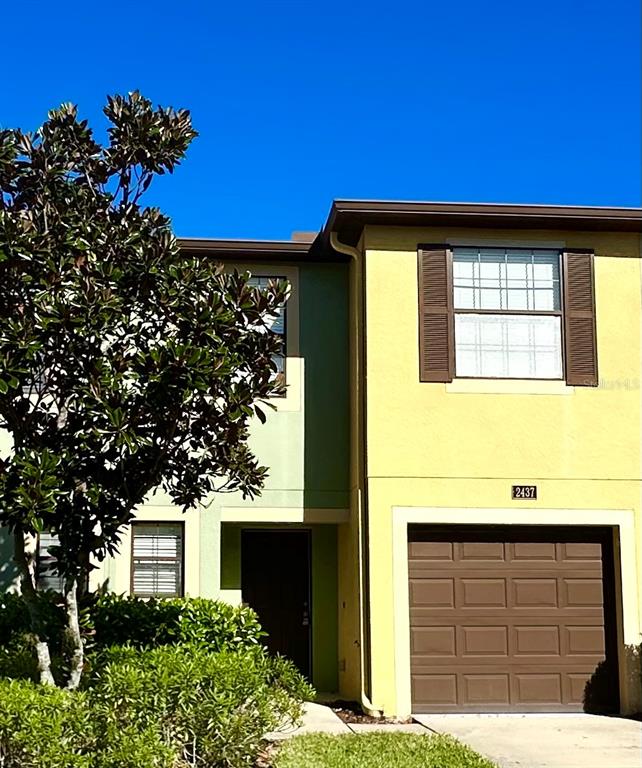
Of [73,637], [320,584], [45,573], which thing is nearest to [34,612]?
[73,637]

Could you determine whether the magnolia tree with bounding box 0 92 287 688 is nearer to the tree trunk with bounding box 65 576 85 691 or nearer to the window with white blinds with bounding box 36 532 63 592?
the tree trunk with bounding box 65 576 85 691

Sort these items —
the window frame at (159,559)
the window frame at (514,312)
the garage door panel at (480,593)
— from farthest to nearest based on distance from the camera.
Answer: the window frame at (159,559) < the window frame at (514,312) < the garage door panel at (480,593)

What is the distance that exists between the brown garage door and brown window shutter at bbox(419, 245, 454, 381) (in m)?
2.02

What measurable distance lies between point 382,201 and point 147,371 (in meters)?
5.06

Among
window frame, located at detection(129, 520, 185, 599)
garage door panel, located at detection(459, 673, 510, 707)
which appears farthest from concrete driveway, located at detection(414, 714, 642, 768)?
window frame, located at detection(129, 520, 185, 599)

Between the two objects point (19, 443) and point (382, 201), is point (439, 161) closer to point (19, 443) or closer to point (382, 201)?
point (382, 201)

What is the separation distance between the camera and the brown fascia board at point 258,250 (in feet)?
46.5

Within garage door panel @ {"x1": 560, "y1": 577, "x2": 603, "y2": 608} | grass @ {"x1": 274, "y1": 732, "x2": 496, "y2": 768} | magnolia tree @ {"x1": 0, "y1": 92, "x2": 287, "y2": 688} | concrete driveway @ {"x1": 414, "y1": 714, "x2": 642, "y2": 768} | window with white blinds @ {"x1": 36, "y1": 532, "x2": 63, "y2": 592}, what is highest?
magnolia tree @ {"x1": 0, "y1": 92, "x2": 287, "y2": 688}

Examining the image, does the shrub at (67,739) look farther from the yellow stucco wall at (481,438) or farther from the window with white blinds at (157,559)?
the window with white blinds at (157,559)

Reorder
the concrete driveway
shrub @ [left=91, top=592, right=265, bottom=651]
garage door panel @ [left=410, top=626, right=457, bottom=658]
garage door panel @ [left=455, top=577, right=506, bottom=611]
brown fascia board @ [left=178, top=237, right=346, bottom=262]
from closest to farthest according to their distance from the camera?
the concrete driveway, shrub @ [left=91, top=592, right=265, bottom=651], garage door panel @ [left=410, top=626, right=457, bottom=658], garage door panel @ [left=455, top=577, right=506, bottom=611], brown fascia board @ [left=178, top=237, right=346, bottom=262]

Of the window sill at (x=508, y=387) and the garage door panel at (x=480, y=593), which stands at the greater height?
the window sill at (x=508, y=387)

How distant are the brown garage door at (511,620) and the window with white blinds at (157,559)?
310 cm

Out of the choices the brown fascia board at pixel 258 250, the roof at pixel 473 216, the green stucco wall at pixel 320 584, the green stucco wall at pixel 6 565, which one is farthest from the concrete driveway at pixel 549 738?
the brown fascia board at pixel 258 250

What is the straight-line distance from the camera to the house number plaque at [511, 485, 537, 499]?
42.9 feet
